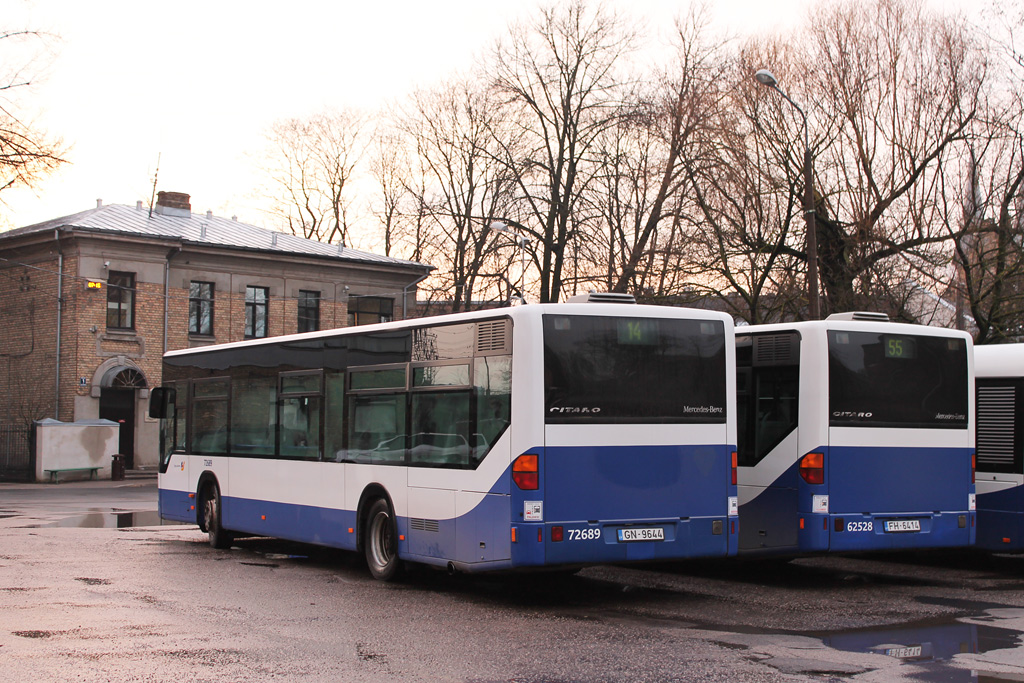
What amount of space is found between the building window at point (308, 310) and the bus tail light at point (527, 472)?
3732cm

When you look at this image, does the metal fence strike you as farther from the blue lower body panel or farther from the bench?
the blue lower body panel

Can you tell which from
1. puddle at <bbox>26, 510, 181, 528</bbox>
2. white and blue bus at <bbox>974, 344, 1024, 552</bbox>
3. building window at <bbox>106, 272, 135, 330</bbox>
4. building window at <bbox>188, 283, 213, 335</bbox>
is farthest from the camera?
building window at <bbox>188, 283, 213, 335</bbox>

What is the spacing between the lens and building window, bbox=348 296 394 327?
49.0 metres

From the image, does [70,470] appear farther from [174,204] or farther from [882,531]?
[882,531]

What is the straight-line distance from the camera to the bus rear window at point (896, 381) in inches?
492

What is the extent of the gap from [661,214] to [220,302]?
743 inches

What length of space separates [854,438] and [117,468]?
30402 millimetres

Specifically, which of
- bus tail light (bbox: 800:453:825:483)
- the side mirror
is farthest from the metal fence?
bus tail light (bbox: 800:453:825:483)

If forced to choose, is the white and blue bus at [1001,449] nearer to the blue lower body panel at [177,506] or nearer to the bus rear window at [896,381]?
the bus rear window at [896,381]

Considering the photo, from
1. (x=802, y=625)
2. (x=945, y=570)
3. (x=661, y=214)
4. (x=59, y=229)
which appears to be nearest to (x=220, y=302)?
(x=59, y=229)

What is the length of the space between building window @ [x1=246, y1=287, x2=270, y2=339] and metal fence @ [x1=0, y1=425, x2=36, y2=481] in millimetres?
8879

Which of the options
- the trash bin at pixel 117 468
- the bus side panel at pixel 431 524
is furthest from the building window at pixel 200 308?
the bus side panel at pixel 431 524

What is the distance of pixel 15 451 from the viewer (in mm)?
41031

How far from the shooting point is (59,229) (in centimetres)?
4034
